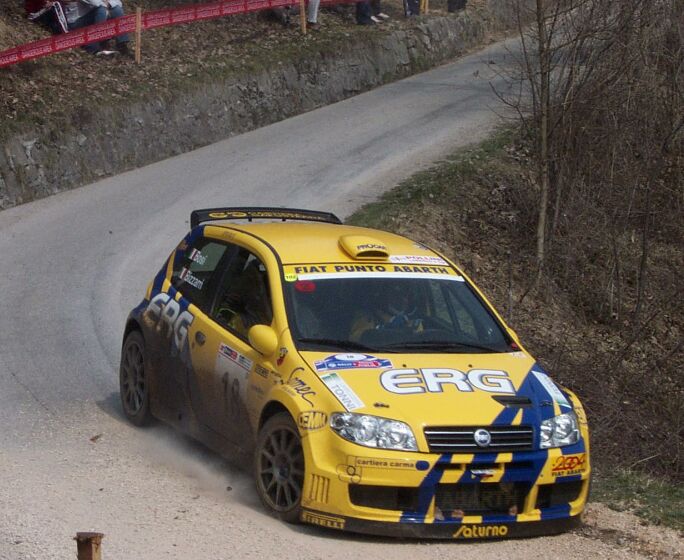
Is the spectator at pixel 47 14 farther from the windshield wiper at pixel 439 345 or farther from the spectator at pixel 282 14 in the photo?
the windshield wiper at pixel 439 345

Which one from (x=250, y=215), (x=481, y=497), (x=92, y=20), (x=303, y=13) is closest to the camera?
(x=481, y=497)

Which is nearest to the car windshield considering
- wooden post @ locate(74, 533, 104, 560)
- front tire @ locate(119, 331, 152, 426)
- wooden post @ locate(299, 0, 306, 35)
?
front tire @ locate(119, 331, 152, 426)

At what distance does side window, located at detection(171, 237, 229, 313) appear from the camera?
8041 mm

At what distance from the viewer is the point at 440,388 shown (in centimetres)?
648

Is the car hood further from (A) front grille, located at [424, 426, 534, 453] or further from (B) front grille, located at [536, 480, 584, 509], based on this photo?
(B) front grille, located at [536, 480, 584, 509]

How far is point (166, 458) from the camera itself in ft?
25.7

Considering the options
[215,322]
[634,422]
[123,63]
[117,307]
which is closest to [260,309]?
[215,322]

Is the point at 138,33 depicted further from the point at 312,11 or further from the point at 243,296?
the point at 243,296

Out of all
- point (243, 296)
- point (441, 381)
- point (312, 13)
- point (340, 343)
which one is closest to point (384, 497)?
point (441, 381)

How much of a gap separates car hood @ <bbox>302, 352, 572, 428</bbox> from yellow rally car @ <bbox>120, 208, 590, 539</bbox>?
0.04ft

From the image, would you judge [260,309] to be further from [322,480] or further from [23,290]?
[23,290]

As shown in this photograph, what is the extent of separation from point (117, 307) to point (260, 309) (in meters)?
5.60

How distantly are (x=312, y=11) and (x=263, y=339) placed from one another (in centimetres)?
1935

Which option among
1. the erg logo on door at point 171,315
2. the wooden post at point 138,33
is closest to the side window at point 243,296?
the erg logo on door at point 171,315
